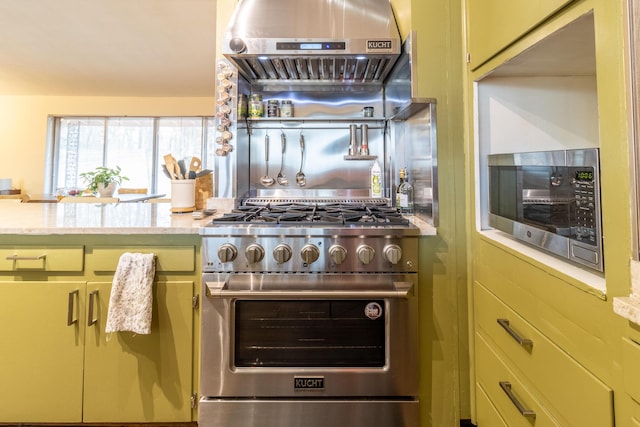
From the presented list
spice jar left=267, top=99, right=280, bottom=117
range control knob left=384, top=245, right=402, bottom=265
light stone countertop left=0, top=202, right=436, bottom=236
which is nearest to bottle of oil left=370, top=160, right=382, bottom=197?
light stone countertop left=0, top=202, right=436, bottom=236

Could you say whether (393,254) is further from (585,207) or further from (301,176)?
(301,176)

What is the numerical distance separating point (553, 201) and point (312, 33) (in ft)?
4.29

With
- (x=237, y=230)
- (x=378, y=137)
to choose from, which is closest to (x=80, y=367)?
(x=237, y=230)

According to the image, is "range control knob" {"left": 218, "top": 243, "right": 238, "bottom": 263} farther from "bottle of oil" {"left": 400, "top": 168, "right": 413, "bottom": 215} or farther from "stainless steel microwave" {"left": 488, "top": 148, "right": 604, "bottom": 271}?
"stainless steel microwave" {"left": 488, "top": 148, "right": 604, "bottom": 271}

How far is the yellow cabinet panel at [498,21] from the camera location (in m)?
0.86

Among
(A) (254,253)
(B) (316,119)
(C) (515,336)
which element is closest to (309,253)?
(A) (254,253)

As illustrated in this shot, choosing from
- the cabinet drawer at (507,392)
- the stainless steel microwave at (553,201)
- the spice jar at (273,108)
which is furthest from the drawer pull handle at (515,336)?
the spice jar at (273,108)

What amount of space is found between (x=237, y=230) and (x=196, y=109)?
5351 mm

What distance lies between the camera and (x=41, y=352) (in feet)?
4.26

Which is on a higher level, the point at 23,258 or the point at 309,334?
the point at 23,258

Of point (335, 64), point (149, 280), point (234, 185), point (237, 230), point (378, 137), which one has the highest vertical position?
point (335, 64)

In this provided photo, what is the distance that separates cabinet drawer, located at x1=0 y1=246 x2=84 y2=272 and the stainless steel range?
1.67 feet

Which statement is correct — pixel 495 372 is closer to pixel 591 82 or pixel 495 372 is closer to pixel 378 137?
pixel 591 82

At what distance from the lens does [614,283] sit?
2.12ft
